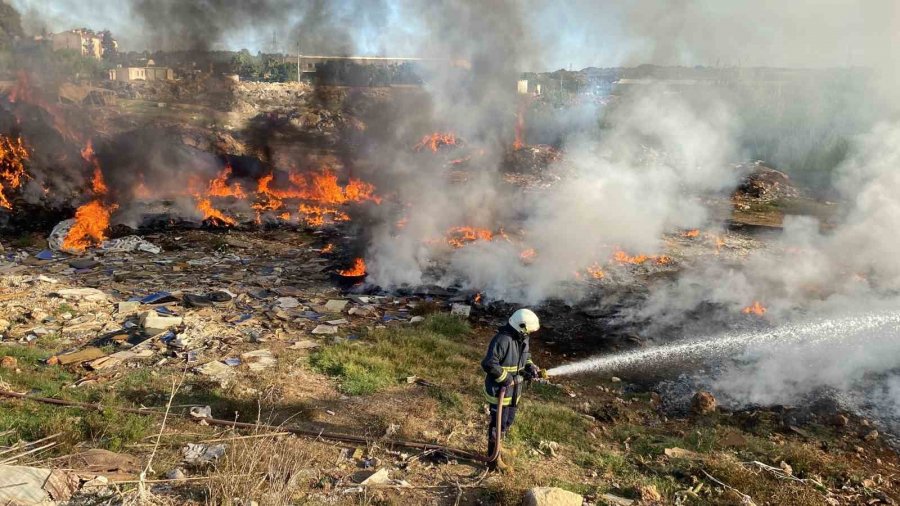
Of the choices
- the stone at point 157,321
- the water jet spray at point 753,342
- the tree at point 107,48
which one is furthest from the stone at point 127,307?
the tree at point 107,48

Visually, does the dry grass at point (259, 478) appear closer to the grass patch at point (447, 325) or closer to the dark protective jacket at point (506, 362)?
the dark protective jacket at point (506, 362)

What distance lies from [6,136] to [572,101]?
26086mm

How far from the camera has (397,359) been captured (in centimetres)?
780

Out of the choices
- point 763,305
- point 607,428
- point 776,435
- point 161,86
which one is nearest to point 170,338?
point 607,428

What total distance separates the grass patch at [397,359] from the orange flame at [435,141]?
12.5m

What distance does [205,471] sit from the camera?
15.3 ft

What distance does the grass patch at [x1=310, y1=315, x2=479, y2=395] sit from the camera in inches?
282

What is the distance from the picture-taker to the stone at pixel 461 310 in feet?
31.7

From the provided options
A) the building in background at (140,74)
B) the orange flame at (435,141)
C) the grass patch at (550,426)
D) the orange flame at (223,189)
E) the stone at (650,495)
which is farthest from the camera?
the building in background at (140,74)

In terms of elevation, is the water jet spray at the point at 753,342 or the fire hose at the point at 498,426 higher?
the fire hose at the point at 498,426

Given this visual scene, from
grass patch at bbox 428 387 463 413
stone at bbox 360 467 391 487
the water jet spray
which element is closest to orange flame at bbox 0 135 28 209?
grass patch at bbox 428 387 463 413

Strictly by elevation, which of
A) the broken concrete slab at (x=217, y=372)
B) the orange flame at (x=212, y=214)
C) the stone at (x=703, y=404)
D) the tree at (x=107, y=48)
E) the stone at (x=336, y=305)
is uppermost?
the tree at (x=107, y=48)

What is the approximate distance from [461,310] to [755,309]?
17.9ft

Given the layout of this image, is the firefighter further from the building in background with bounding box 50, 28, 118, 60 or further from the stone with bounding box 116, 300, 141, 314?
the building in background with bounding box 50, 28, 118, 60
